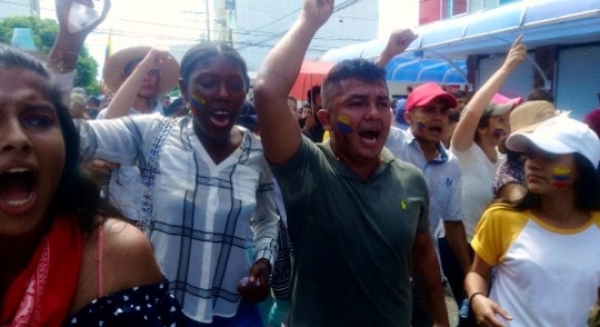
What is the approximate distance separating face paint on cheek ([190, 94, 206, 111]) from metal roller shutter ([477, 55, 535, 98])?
35.5ft

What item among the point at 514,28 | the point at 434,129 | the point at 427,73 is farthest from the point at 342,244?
the point at 427,73

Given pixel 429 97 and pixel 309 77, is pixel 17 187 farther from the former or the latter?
pixel 309 77

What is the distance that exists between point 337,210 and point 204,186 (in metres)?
0.68

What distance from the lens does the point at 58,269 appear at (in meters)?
1.48

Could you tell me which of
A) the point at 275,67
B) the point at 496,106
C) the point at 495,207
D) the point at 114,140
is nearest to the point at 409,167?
the point at 495,207

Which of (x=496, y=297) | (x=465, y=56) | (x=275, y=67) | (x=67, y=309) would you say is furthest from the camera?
(x=465, y=56)

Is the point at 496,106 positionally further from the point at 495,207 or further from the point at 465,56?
the point at 465,56

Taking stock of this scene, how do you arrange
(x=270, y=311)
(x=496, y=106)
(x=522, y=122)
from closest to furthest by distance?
(x=522, y=122) < (x=270, y=311) < (x=496, y=106)

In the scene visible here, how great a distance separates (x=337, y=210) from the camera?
2344 millimetres

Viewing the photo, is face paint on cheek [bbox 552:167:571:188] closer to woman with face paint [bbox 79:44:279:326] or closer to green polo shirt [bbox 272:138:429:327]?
green polo shirt [bbox 272:138:429:327]

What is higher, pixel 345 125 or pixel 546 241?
pixel 345 125

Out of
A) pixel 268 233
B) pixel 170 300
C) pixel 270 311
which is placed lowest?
pixel 270 311

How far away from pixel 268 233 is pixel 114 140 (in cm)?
85

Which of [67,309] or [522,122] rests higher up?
[522,122]
